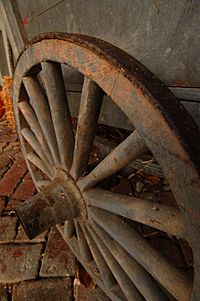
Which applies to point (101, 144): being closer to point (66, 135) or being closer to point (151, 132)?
point (66, 135)

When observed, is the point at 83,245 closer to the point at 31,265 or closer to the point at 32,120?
the point at 31,265

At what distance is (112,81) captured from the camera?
2.23 feet

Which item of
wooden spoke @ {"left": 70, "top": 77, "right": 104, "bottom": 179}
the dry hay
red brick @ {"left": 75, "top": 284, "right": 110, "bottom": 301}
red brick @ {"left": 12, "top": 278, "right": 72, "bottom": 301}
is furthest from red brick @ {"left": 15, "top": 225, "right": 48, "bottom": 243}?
the dry hay

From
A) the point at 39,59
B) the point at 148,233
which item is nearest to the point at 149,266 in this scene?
the point at 39,59

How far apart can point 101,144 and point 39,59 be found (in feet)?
2.04

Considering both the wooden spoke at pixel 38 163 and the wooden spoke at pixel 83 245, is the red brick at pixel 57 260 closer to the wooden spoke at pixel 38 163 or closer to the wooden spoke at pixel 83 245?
the wooden spoke at pixel 83 245

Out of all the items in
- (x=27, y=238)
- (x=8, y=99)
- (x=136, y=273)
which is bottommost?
(x=27, y=238)

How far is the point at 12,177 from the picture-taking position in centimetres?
251

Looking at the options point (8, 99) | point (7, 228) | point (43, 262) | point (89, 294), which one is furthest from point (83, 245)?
point (8, 99)

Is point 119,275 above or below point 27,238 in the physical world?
above

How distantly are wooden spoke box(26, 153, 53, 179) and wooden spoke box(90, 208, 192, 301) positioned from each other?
1.34 feet

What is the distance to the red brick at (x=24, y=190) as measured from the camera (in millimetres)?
2174

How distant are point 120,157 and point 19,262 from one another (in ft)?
3.61

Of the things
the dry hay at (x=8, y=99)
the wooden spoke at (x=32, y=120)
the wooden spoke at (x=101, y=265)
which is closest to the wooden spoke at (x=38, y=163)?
the wooden spoke at (x=32, y=120)
